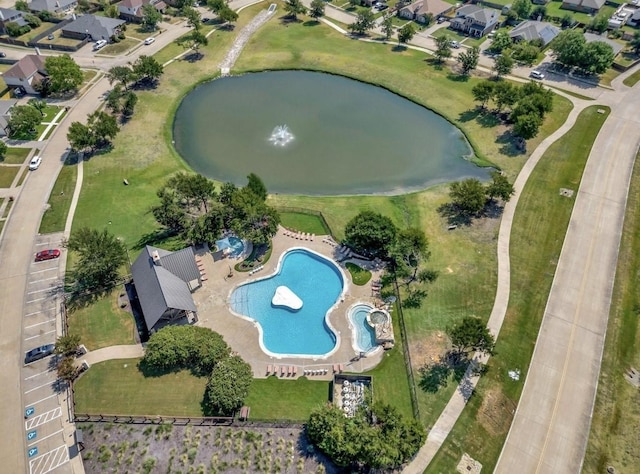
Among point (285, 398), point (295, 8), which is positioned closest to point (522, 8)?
point (295, 8)

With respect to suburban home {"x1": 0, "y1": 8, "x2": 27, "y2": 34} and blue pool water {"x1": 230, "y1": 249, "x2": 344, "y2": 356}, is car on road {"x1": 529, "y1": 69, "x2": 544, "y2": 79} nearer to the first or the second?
blue pool water {"x1": 230, "y1": 249, "x2": 344, "y2": 356}

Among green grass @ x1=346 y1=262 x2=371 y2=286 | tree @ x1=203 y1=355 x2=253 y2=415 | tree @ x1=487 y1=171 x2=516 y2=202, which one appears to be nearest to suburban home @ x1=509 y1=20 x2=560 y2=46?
tree @ x1=487 y1=171 x2=516 y2=202

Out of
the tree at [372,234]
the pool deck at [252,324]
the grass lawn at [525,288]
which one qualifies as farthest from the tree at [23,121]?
the grass lawn at [525,288]

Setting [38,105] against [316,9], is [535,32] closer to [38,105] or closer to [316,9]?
[316,9]

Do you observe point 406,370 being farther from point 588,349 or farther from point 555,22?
point 555,22

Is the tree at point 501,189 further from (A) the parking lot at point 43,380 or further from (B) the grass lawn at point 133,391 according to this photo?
(A) the parking lot at point 43,380

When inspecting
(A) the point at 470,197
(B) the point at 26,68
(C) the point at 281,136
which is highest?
(B) the point at 26,68
